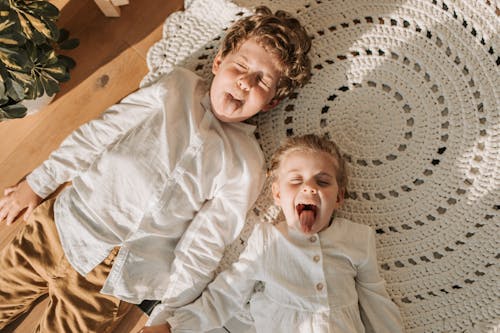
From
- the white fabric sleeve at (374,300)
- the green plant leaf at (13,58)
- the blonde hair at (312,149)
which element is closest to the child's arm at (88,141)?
the green plant leaf at (13,58)

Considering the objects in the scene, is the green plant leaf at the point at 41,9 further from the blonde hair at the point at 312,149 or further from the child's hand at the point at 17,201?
the blonde hair at the point at 312,149

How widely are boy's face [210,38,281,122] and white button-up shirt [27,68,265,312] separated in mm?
94

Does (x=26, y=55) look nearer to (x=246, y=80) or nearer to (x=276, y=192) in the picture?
(x=246, y=80)

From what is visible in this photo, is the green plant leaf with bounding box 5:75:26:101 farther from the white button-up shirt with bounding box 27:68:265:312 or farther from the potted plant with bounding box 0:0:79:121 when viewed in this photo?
the white button-up shirt with bounding box 27:68:265:312

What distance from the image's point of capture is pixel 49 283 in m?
1.14

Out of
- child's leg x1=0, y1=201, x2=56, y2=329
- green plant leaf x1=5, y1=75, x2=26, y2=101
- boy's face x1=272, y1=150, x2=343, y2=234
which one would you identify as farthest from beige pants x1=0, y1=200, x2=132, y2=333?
boy's face x1=272, y1=150, x2=343, y2=234

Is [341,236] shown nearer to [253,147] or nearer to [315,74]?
[253,147]

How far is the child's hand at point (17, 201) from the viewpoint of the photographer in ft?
3.84

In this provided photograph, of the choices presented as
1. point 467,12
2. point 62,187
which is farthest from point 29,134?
point 467,12

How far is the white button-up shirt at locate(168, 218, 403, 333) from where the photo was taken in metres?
0.99

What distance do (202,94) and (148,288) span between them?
546 mm

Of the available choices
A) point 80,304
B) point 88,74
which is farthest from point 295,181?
point 88,74

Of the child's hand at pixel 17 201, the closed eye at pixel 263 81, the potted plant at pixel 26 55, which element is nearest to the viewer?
the potted plant at pixel 26 55

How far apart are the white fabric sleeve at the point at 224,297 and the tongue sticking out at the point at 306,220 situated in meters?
0.14
